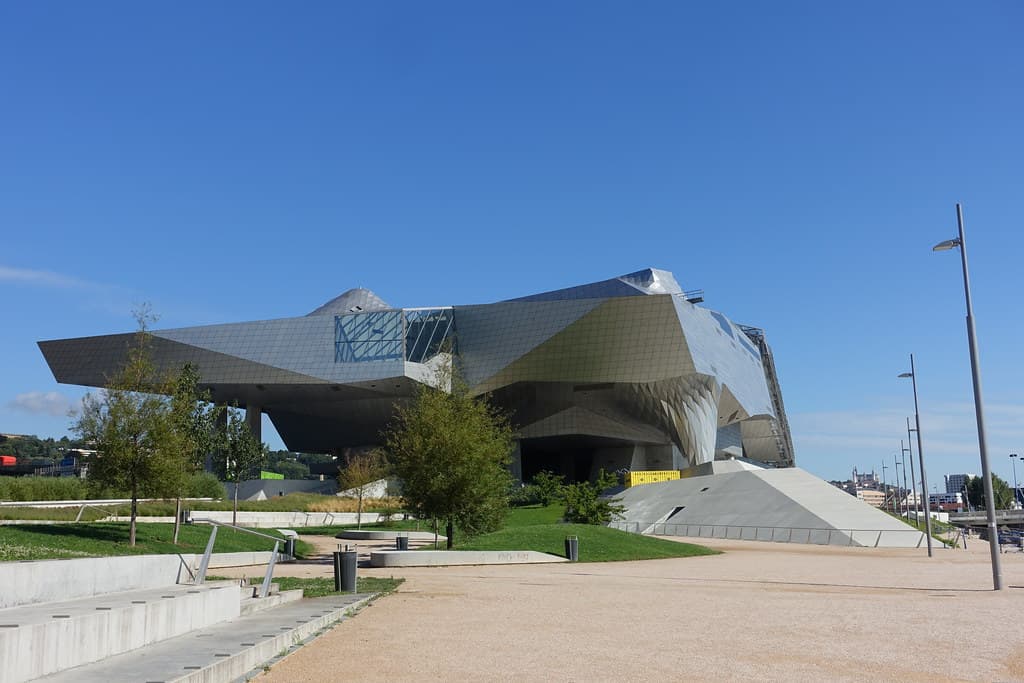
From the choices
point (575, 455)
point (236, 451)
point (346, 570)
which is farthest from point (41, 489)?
point (575, 455)

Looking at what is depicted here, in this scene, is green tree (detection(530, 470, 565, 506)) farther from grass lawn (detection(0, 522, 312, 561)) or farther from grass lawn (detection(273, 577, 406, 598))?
grass lawn (detection(273, 577, 406, 598))

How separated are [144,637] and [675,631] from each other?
6963 millimetres

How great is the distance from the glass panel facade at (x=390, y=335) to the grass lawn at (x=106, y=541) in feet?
122

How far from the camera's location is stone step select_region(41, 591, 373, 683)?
646 centimetres

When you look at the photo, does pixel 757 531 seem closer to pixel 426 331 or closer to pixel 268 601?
pixel 426 331

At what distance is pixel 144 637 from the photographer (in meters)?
8.11

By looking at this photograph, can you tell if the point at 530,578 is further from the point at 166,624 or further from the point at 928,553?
the point at 928,553

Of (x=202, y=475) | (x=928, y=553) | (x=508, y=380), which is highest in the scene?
(x=508, y=380)

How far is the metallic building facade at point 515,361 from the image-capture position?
7138 cm

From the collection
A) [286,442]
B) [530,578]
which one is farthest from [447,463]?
[286,442]

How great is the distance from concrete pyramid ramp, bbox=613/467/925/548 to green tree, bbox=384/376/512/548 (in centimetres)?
1967

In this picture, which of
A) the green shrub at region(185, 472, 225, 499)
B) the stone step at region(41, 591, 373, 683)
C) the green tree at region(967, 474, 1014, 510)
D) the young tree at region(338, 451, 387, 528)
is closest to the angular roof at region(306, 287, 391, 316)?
the young tree at region(338, 451, 387, 528)

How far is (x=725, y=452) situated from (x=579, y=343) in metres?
42.9

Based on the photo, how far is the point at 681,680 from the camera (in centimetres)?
827
